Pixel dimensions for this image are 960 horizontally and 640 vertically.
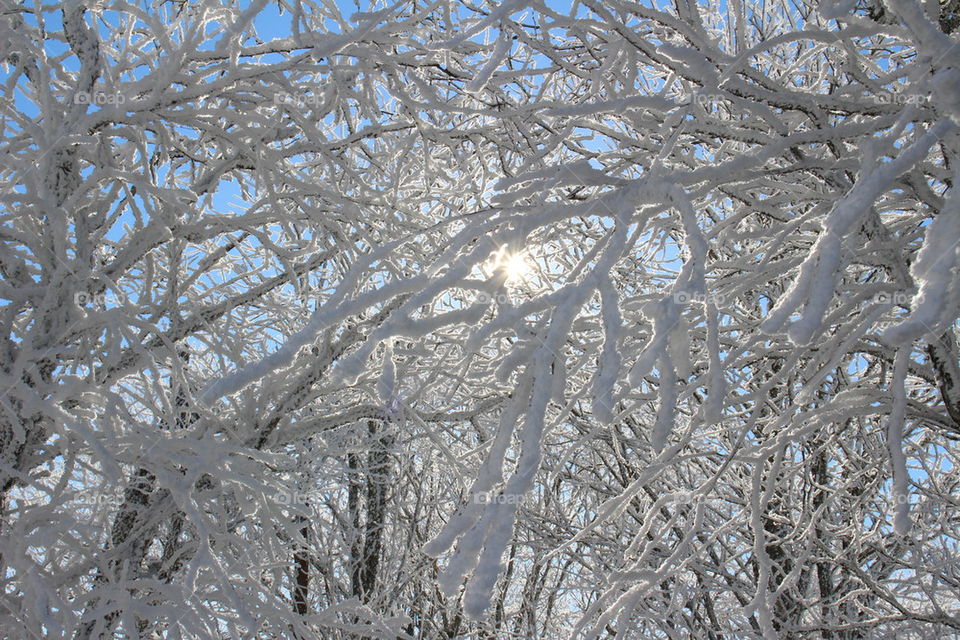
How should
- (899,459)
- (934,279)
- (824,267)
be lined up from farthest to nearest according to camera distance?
(899,459) → (824,267) → (934,279)

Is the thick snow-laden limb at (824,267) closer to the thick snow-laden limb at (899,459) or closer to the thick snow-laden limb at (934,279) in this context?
the thick snow-laden limb at (934,279)

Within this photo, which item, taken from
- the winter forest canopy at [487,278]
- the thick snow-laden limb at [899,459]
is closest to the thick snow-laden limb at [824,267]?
the winter forest canopy at [487,278]

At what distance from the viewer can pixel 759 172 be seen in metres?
1.54

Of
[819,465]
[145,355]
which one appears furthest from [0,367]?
[819,465]

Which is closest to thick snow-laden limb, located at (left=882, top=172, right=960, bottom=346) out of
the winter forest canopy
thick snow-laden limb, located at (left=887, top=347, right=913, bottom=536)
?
the winter forest canopy

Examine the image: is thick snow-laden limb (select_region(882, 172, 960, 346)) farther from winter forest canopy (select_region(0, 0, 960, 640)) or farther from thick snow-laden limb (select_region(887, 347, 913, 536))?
thick snow-laden limb (select_region(887, 347, 913, 536))

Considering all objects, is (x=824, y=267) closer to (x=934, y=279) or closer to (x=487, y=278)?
(x=934, y=279)

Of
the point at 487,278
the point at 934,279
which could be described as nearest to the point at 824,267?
the point at 934,279

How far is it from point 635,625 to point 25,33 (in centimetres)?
533

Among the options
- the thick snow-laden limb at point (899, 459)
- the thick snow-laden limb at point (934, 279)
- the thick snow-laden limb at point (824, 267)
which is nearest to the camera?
the thick snow-laden limb at point (934, 279)

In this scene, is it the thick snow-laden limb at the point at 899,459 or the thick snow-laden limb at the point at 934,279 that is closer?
the thick snow-laden limb at the point at 934,279

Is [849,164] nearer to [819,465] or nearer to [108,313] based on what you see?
[108,313]

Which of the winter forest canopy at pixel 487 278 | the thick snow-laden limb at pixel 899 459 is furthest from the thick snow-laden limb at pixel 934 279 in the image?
the thick snow-laden limb at pixel 899 459

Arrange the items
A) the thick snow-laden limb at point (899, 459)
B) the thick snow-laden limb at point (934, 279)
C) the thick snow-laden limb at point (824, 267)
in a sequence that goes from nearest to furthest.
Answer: the thick snow-laden limb at point (934, 279)
the thick snow-laden limb at point (824, 267)
the thick snow-laden limb at point (899, 459)
